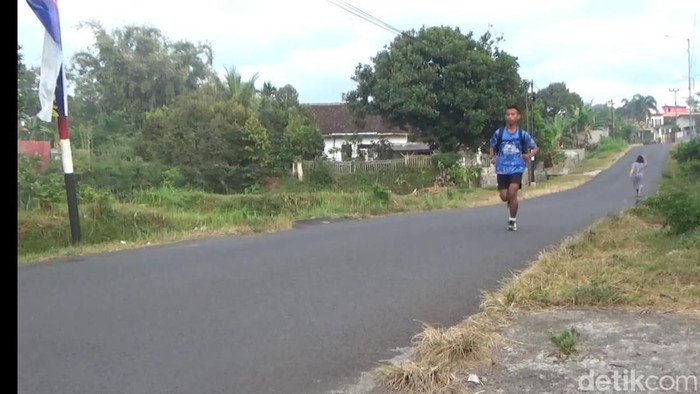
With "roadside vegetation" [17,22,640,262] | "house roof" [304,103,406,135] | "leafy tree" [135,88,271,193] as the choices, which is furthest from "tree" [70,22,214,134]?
"leafy tree" [135,88,271,193]

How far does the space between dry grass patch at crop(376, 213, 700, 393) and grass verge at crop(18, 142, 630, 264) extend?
6434mm

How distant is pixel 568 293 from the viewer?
5543 millimetres

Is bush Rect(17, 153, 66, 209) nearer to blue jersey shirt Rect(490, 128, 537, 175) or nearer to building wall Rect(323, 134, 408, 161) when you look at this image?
blue jersey shirt Rect(490, 128, 537, 175)

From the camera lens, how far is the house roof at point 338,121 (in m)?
42.8

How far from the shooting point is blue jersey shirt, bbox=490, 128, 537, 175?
10.1 metres

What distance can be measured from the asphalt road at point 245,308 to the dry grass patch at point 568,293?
1.13ft

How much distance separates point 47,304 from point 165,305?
3.67 feet

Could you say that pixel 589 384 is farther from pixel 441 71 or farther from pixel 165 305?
pixel 441 71

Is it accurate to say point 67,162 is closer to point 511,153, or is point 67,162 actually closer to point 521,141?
point 511,153

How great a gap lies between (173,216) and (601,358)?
11.3 metres

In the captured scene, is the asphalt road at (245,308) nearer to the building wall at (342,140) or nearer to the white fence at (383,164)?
the white fence at (383,164)

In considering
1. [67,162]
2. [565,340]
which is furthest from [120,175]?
[565,340]

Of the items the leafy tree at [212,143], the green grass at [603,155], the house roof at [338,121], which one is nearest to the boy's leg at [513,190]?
the leafy tree at [212,143]
